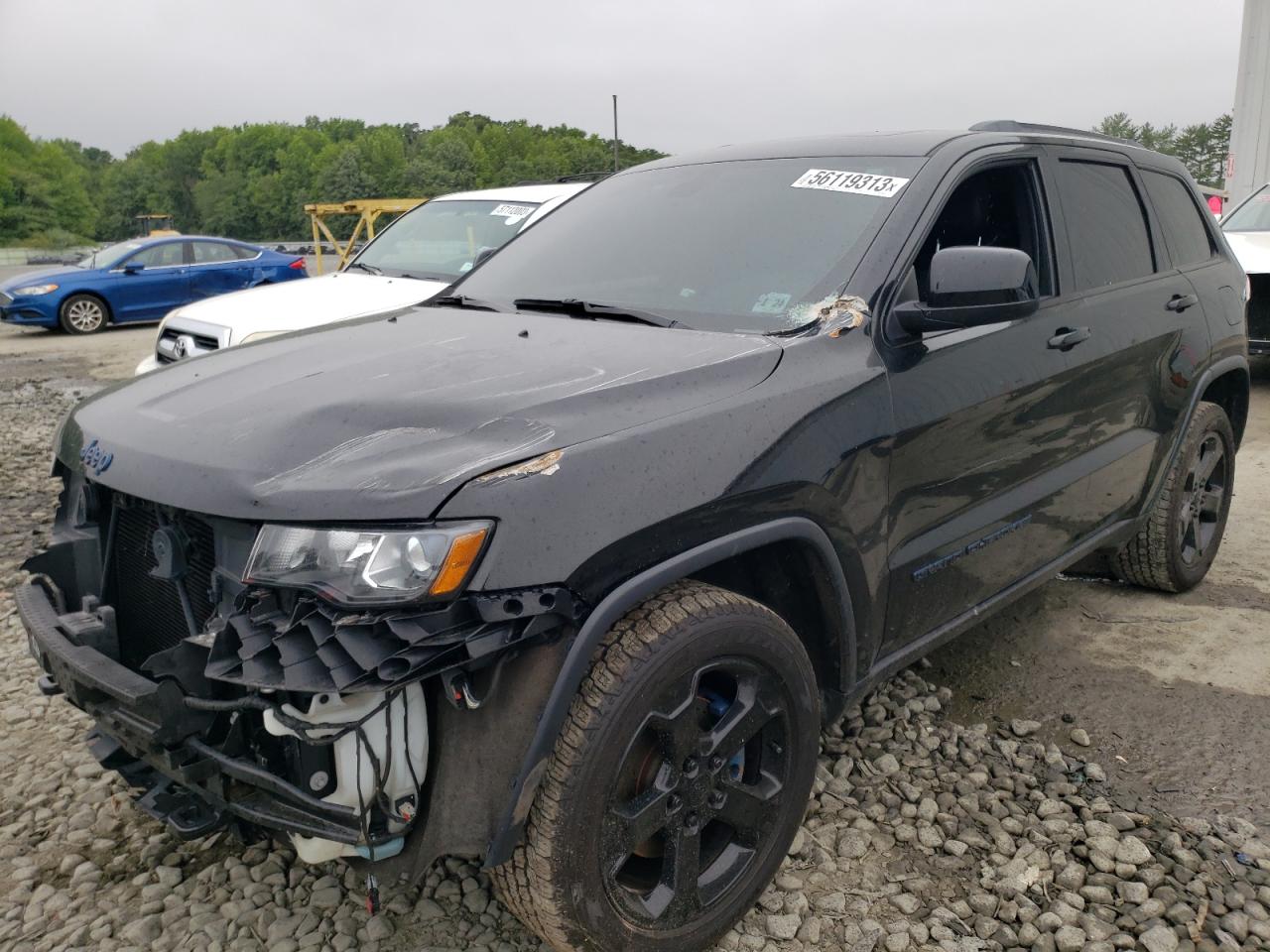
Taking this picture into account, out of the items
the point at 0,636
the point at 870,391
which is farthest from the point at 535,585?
the point at 0,636

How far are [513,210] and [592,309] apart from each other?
4913 mm

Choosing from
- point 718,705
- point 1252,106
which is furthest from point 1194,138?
point 718,705

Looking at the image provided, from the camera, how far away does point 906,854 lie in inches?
107

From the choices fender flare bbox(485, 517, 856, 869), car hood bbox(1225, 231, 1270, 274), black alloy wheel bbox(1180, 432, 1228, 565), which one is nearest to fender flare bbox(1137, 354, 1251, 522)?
black alloy wheel bbox(1180, 432, 1228, 565)

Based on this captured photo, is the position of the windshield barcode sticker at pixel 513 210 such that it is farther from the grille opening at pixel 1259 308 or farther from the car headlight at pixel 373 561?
the car headlight at pixel 373 561

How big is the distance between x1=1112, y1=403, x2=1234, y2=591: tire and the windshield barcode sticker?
4716 mm

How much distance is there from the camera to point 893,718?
3363 millimetres

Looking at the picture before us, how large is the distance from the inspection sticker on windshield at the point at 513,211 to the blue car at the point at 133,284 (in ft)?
28.5

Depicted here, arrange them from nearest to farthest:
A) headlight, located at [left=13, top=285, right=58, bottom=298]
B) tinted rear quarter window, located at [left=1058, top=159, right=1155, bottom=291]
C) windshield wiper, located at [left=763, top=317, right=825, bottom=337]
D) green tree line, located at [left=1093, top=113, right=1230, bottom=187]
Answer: windshield wiper, located at [left=763, top=317, right=825, bottom=337], tinted rear quarter window, located at [left=1058, top=159, right=1155, bottom=291], headlight, located at [left=13, top=285, right=58, bottom=298], green tree line, located at [left=1093, top=113, right=1230, bottom=187]

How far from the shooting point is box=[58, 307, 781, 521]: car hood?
188cm

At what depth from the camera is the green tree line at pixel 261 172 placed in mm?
81188

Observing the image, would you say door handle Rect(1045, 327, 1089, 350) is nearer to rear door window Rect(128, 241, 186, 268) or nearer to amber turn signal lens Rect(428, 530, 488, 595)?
amber turn signal lens Rect(428, 530, 488, 595)

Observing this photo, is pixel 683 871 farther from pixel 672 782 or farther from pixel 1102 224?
pixel 1102 224

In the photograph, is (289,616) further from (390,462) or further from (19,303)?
(19,303)
